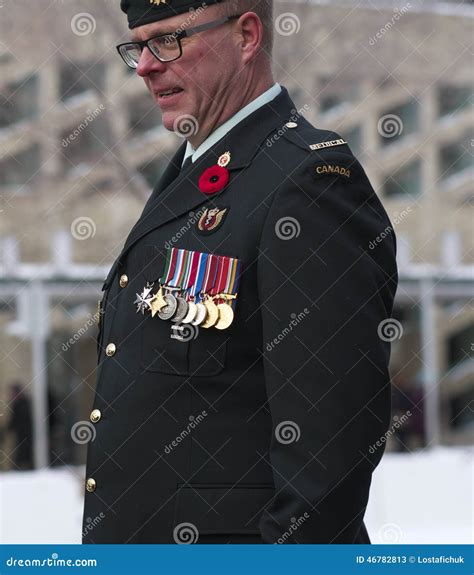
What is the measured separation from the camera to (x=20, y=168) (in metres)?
19.5

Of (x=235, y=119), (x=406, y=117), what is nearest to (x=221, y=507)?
(x=235, y=119)

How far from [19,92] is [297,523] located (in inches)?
633

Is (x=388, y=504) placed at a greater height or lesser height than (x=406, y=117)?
lesser

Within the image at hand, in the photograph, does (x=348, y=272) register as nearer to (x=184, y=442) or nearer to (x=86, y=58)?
(x=184, y=442)

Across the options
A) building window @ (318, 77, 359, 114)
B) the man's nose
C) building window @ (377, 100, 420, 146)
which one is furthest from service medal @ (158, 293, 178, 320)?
building window @ (377, 100, 420, 146)

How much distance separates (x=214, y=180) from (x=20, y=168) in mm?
17252

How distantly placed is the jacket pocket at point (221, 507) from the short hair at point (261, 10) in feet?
3.22

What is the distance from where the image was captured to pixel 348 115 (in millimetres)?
20172

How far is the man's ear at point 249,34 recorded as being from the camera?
269cm

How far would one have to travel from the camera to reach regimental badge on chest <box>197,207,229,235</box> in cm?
257

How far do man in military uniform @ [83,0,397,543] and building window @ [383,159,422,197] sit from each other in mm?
20766

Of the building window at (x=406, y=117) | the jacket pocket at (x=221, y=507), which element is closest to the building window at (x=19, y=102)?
the building window at (x=406, y=117)

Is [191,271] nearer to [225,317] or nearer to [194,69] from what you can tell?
[225,317]

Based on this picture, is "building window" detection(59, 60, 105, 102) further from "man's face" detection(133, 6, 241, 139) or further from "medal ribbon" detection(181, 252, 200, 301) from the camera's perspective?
"medal ribbon" detection(181, 252, 200, 301)
